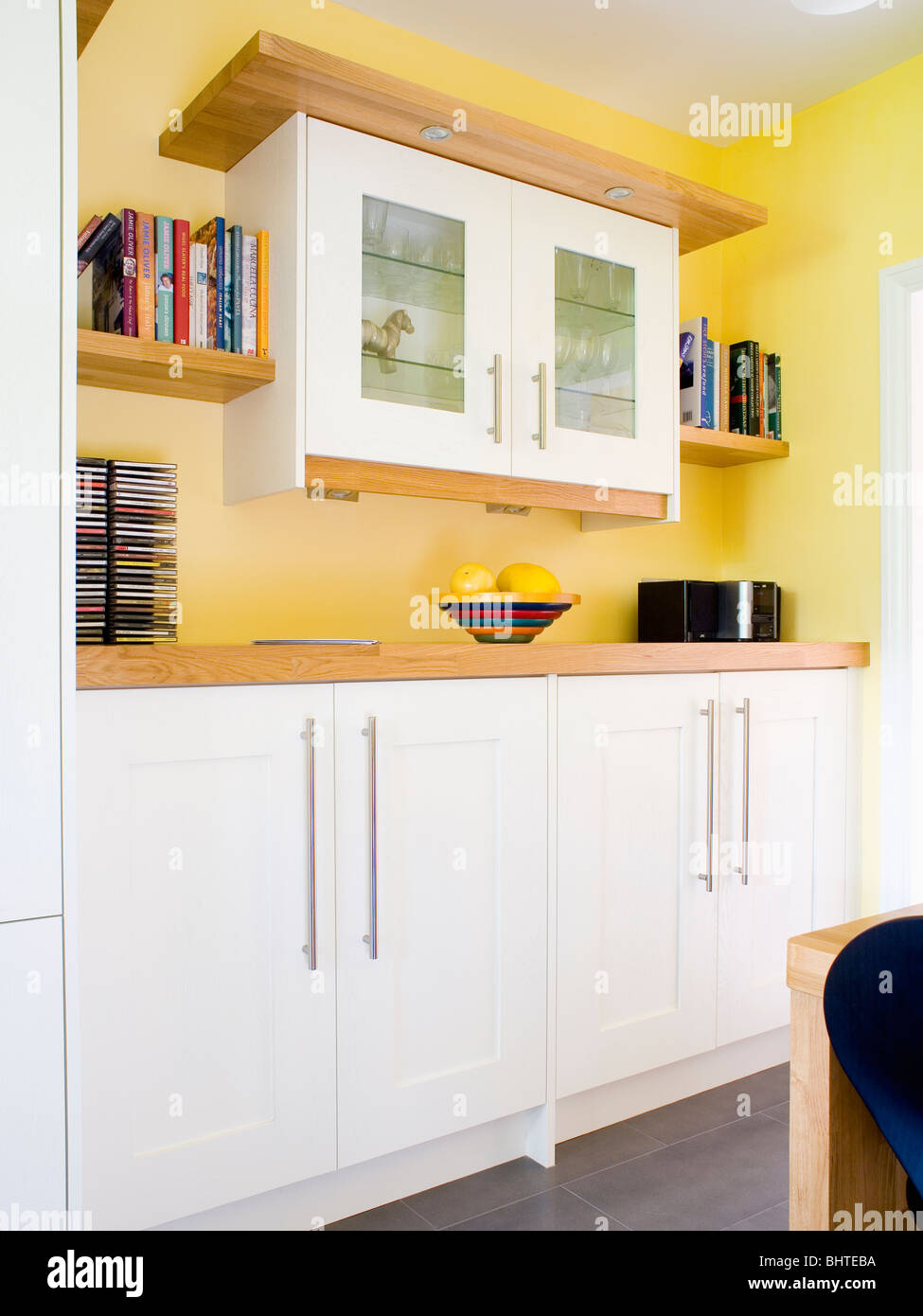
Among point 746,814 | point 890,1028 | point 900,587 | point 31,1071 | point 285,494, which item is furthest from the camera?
point 900,587

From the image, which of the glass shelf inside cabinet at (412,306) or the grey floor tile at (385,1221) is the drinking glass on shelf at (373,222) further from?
the grey floor tile at (385,1221)

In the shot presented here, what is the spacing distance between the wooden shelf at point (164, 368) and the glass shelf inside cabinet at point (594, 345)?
0.71m

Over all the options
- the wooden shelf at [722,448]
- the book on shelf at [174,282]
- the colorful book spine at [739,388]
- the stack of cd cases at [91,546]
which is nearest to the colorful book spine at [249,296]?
the book on shelf at [174,282]

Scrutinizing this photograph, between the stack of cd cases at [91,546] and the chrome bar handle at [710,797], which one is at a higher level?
the stack of cd cases at [91,546]

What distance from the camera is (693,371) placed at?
2648 millimetres

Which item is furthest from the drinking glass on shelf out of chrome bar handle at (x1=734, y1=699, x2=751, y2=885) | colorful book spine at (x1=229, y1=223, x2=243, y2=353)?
chrome bar handle at (x1=734, y1=699, x2=751, y2=885)

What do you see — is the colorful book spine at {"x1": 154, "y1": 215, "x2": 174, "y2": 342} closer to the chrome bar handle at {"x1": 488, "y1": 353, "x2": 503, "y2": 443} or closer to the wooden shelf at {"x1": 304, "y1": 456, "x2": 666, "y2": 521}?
the wooden shelf at {"x1": 304, "y1": 456, "x2": 666, "y2": 521}

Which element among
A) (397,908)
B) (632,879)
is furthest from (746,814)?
(397,908)

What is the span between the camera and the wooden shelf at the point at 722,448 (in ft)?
8.46

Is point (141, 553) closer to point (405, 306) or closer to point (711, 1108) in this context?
point (405, 306)

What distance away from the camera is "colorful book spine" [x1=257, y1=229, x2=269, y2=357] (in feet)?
6.32

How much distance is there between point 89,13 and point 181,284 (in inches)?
17.3
